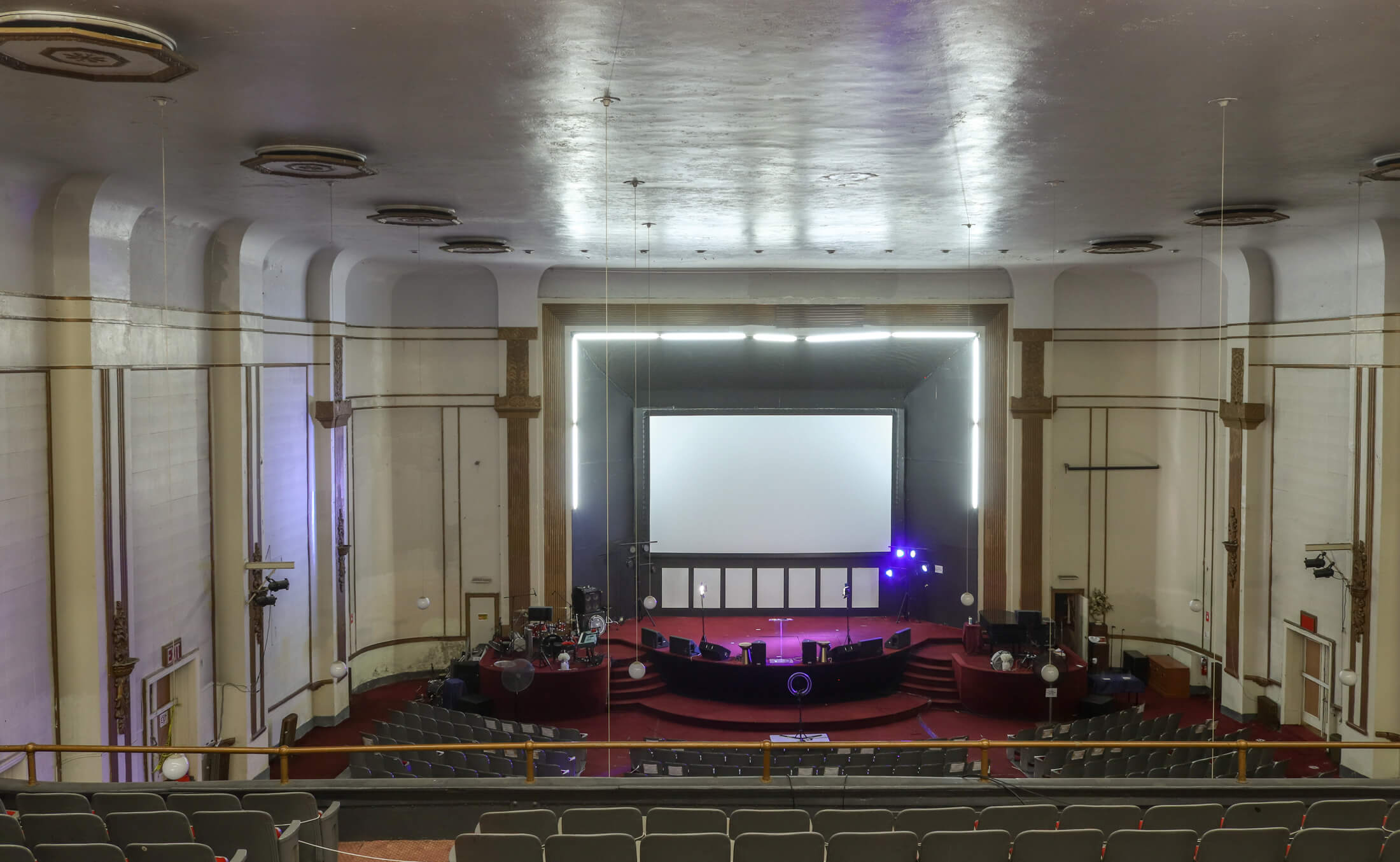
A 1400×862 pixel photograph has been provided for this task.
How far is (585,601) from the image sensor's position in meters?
17.0

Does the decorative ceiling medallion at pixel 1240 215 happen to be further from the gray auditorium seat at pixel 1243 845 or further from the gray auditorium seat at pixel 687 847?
the gray auditorium seat at pixel 687 847

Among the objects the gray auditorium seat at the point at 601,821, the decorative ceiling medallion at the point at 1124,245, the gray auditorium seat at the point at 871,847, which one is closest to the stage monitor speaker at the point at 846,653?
the decorative ceiling medallion at the point at 1124,245

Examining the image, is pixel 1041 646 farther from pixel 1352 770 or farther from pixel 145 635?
pixel 145 635

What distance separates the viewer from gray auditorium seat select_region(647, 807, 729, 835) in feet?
21.3

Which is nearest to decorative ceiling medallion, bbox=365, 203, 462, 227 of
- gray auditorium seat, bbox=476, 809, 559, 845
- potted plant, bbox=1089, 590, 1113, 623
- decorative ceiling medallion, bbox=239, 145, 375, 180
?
decorative ceiling medallion, bbox=239, 145, 375, 180

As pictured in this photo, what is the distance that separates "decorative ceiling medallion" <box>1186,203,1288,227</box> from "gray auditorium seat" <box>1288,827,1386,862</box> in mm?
5670

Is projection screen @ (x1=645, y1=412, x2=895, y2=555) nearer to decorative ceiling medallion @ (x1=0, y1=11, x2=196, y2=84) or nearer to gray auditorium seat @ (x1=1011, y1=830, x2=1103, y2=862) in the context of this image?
gray auditorium seat @ (x1=1011, y1=830, x2=1103, y2=862)

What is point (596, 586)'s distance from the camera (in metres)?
18.0

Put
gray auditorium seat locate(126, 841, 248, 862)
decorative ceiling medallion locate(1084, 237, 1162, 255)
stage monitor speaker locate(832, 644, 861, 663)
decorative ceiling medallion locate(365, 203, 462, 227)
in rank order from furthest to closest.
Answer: stage monitor speaker locate(832, 644, 861, 663) → decorative ceiling medallion locate(1084, 237, 1162, 255) → decorative ceiling medallion locate(365, 203, 462, 227) → gray auditorium seat locate(126, 841, 248, 862)

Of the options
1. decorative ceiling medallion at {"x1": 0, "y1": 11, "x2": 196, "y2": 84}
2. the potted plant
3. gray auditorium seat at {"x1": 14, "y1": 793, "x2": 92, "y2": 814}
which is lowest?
the potted plant

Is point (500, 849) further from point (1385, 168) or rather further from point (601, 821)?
point (1385, 168)

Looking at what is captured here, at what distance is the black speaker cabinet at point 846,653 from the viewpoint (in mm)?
16156

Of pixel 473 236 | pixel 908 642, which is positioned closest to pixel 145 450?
pixel 473 236

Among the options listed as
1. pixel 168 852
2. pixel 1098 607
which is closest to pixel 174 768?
pixel 168 852
